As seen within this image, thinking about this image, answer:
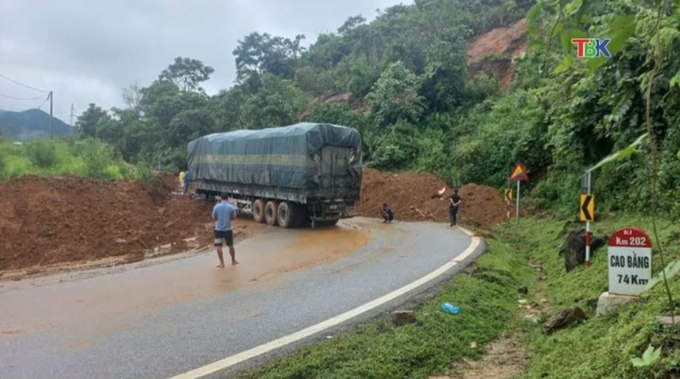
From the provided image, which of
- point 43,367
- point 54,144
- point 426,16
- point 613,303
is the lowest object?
point 43,367

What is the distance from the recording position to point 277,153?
20672mm

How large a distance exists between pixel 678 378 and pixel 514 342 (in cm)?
326

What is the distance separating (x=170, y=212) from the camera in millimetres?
26141

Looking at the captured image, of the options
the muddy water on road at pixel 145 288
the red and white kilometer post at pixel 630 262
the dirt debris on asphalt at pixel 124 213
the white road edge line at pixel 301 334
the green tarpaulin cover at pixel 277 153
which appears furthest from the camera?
the green tarpaulin cover at pixel 277 153

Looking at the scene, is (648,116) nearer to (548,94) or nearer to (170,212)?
(548,94)

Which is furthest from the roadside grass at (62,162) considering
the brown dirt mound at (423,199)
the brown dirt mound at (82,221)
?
the brown dirt mound at (423,199)

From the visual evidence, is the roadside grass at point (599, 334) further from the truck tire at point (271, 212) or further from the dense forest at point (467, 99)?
the truck tire at point (271, 212)

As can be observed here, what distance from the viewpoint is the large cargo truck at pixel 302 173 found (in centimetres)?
1925

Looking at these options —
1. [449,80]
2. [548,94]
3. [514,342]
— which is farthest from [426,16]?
[514,342]

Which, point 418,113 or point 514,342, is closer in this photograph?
point 514,342

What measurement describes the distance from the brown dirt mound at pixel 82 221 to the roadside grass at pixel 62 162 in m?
1.94

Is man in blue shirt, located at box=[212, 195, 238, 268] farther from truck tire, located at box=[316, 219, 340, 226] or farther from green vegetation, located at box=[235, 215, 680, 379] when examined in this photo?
truck tire, located at box=[316, 219, 340, 226]

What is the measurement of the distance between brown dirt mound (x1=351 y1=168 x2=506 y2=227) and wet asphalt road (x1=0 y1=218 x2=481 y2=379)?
27.7 feet

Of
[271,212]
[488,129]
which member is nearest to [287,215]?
[271,212]
